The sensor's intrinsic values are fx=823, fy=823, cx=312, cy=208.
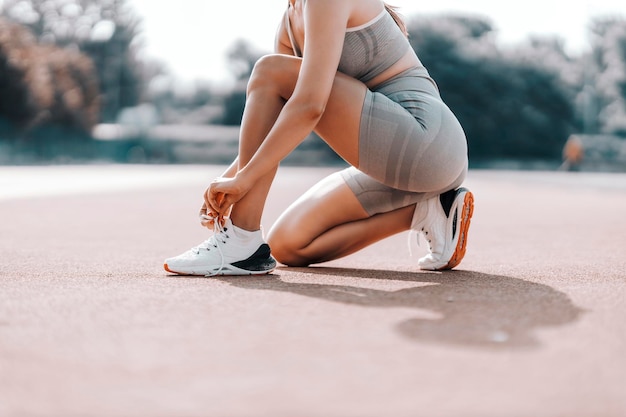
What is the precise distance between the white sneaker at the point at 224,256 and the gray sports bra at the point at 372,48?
2.36ft

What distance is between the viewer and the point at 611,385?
5.16 feet

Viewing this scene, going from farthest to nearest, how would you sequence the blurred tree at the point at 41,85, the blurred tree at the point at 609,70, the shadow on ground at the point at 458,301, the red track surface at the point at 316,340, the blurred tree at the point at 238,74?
the blurred tree at the point at 238,74 < the blurred tree at the point at 609,70 < the blurred tree at the point at 41,85 < the shadow on ground at the point at 458,301 < the red track surface at the point at 316,340

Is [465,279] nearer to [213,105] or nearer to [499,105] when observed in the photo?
[499,105]

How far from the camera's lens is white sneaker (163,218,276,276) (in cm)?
294

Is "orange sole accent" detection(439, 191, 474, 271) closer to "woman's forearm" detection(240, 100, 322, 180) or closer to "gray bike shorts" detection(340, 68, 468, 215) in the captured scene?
"gray bike shorts" detection(340, 68, 468, 215)

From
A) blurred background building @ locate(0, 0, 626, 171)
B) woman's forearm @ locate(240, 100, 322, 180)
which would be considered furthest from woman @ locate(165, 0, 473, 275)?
blurred background building @ locate(0, 0, 626, 171)

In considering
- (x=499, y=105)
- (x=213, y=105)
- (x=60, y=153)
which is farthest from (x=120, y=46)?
(x=499, y=105)

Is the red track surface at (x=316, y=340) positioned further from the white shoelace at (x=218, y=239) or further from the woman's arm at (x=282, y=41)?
the woman's arm at (x=282, y=41)

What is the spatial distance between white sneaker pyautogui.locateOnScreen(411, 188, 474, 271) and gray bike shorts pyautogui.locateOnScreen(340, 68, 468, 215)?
0.15 feet

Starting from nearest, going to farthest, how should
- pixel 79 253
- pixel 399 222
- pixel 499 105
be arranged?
pixel 399 222
pixel 79 253
pixel 499 105

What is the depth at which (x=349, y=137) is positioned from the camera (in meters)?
2.96

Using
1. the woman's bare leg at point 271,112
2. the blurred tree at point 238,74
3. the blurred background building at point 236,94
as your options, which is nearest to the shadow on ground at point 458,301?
the woman's bare leg at point 271,112

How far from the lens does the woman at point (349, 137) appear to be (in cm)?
278

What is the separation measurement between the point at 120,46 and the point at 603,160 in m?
35.2
